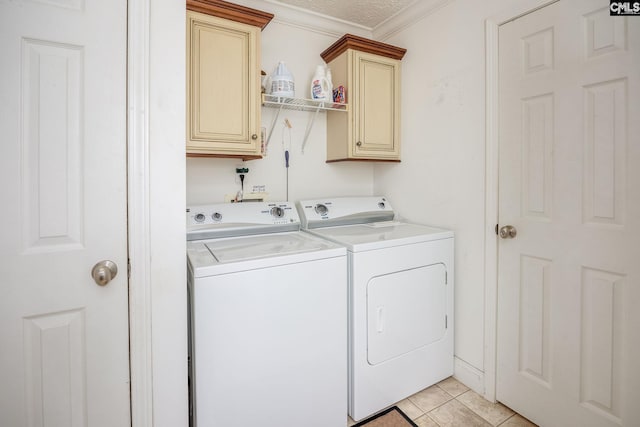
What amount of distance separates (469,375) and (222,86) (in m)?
2.27

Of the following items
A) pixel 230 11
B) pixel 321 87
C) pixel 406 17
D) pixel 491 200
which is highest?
pixel 406 17

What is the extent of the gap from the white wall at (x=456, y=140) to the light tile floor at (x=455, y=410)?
106 millimetres

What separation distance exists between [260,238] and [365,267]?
24.6 inches

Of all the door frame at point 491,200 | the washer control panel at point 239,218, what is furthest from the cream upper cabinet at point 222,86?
the door frame at point 491,200

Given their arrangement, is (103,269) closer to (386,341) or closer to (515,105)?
(386,341)

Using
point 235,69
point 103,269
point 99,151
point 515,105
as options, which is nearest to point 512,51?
point 515,105

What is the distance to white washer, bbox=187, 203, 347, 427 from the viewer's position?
122 centimetres

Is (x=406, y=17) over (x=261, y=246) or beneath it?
over

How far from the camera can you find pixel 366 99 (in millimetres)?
2207

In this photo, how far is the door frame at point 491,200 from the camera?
172cm

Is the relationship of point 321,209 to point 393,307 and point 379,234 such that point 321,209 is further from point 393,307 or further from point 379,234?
point 393,307

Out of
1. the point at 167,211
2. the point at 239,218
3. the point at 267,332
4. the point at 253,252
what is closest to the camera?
the point at 167,211

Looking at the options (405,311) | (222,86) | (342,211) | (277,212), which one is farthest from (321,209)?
(222,86)

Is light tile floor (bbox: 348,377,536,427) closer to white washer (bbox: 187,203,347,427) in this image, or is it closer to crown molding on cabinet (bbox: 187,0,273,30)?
white washer (bbox: 187,203,347,427)
